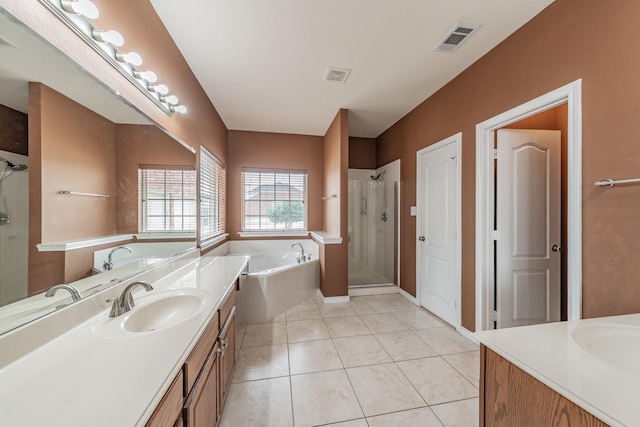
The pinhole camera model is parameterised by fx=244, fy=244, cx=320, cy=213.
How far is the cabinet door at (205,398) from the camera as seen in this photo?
923 millimetres

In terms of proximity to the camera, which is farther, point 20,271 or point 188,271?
point 188,271

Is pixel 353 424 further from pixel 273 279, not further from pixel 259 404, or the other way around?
pixel 273 279

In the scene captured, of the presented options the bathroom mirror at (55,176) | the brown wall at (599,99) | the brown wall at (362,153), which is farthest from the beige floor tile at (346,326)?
the brown wall at (362,153)

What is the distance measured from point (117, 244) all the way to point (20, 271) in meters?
0.54

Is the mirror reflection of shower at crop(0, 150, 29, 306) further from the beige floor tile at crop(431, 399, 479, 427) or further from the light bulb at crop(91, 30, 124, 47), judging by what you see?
the beige floor tile at crop(431, 399, 479, 427)

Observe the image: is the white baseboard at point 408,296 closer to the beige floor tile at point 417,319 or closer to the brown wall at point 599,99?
the beige floor tile at point 417,319

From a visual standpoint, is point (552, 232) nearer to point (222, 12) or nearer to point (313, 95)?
point (313, 95)

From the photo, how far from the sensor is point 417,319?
2.79 m

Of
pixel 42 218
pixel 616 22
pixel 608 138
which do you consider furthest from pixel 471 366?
pixel 42 218

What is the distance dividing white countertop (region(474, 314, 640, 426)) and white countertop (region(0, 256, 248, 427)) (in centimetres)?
109

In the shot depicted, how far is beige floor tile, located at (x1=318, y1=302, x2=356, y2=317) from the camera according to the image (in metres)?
2.92

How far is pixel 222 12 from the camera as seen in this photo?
1.68 m

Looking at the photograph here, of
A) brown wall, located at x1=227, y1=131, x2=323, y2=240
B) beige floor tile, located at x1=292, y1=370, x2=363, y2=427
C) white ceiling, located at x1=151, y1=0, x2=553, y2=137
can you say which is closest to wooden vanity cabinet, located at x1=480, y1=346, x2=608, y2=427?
beige floor tile, located at x1=292, y1=370, x2=363, y2=427

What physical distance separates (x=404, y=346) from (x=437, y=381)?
1.52 ft
